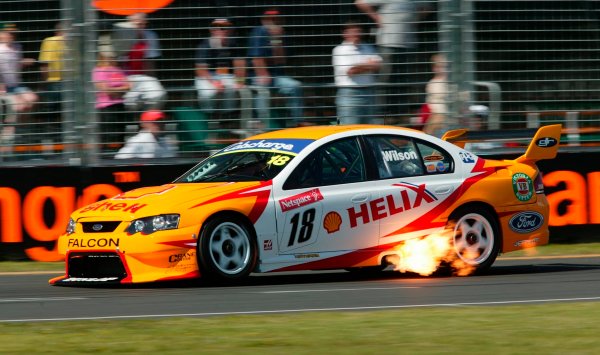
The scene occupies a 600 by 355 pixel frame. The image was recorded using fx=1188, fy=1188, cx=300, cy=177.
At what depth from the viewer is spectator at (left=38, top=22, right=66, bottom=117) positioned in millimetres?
13273

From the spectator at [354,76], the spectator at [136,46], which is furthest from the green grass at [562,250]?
the spectator at [136,46]

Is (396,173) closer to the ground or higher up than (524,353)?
higher up

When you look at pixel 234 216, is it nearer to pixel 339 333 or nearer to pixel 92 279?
pixel 92 279

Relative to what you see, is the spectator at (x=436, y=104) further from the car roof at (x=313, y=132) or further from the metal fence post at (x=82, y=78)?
the metal fence post at (x=82, y=78)

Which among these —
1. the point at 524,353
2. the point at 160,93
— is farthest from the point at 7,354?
the point at 160,93

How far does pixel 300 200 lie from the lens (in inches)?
405

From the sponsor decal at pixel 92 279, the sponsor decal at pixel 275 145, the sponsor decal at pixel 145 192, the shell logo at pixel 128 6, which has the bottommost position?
the sponsor decal at pixel 92 279

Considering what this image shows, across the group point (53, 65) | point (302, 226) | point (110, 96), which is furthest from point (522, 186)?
point (53, 65)

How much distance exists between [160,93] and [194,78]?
0.42m

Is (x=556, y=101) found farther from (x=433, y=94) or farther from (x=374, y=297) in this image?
(x=374, y=297)

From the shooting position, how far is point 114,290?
9.86m

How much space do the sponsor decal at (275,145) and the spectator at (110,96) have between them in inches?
101

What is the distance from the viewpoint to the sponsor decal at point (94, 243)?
9.82 m

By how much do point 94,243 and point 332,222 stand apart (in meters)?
2.06
